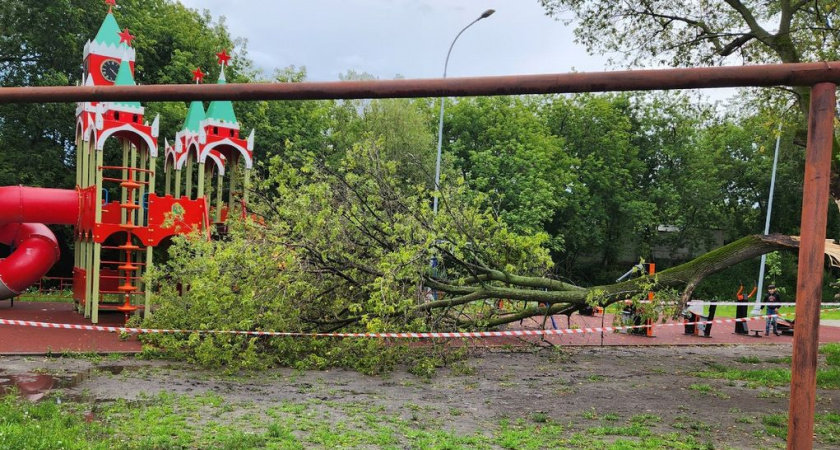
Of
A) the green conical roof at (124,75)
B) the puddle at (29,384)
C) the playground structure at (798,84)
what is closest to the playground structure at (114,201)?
the green conical roof at (124,75)

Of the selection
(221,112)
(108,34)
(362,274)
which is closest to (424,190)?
(362,274)

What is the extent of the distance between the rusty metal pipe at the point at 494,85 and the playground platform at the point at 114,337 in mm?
7398

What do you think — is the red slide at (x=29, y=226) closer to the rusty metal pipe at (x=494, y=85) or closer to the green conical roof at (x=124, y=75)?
the green conical roof at (x=124, y=75)

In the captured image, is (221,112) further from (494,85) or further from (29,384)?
(494,85)

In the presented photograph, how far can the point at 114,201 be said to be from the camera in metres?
13.6

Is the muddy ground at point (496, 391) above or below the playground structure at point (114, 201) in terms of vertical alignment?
below

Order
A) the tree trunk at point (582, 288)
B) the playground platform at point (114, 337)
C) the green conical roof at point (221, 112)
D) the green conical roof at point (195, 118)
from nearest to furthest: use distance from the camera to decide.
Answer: the tree trunk at point (582, 288), the playground platform at point (114, 337), the green conical roof at point (221, 112), the green conical roof at point (195, 118)

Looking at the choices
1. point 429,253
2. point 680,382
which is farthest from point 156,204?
point 680,382

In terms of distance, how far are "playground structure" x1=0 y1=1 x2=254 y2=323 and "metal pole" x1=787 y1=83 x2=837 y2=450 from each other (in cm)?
1083

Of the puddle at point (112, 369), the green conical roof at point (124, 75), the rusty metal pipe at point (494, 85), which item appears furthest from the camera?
the green conical roof at point (124, 75)

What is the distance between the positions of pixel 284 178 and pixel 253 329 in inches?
95.6

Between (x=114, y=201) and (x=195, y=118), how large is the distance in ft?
8.45

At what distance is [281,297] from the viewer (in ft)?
28.3

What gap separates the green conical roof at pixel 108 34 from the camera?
13.0 m
